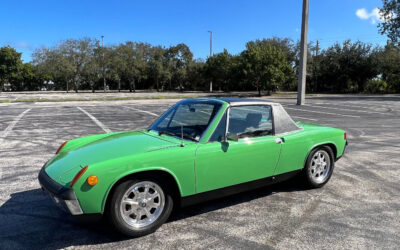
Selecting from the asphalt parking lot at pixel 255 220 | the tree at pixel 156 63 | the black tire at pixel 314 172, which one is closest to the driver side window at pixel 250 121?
the black tire at pixel 314 172

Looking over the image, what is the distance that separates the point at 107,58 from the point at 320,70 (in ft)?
117

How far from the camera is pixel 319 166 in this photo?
447cm

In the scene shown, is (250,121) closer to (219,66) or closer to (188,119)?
(188,119)

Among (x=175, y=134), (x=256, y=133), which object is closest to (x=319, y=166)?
(x=256, y=133)

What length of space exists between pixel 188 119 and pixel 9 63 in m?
62.8

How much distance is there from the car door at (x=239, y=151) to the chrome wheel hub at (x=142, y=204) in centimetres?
47

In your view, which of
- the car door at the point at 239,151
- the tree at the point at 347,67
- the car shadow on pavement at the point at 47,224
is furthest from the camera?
the tree at the point at 347,67

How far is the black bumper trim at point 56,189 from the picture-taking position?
2.68 m

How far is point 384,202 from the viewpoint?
3.99 m

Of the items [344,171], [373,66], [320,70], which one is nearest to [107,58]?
[320,70]

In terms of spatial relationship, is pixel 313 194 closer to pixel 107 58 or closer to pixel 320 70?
pixel 107 58

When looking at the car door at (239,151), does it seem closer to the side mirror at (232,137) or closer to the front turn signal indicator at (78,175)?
the side mirror at (232,137)

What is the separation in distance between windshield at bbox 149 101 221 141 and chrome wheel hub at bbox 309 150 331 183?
1.82 meters

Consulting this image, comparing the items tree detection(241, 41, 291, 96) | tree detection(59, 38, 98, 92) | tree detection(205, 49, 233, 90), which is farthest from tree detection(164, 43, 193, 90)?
tree detection(241, 41, 291, 96)
